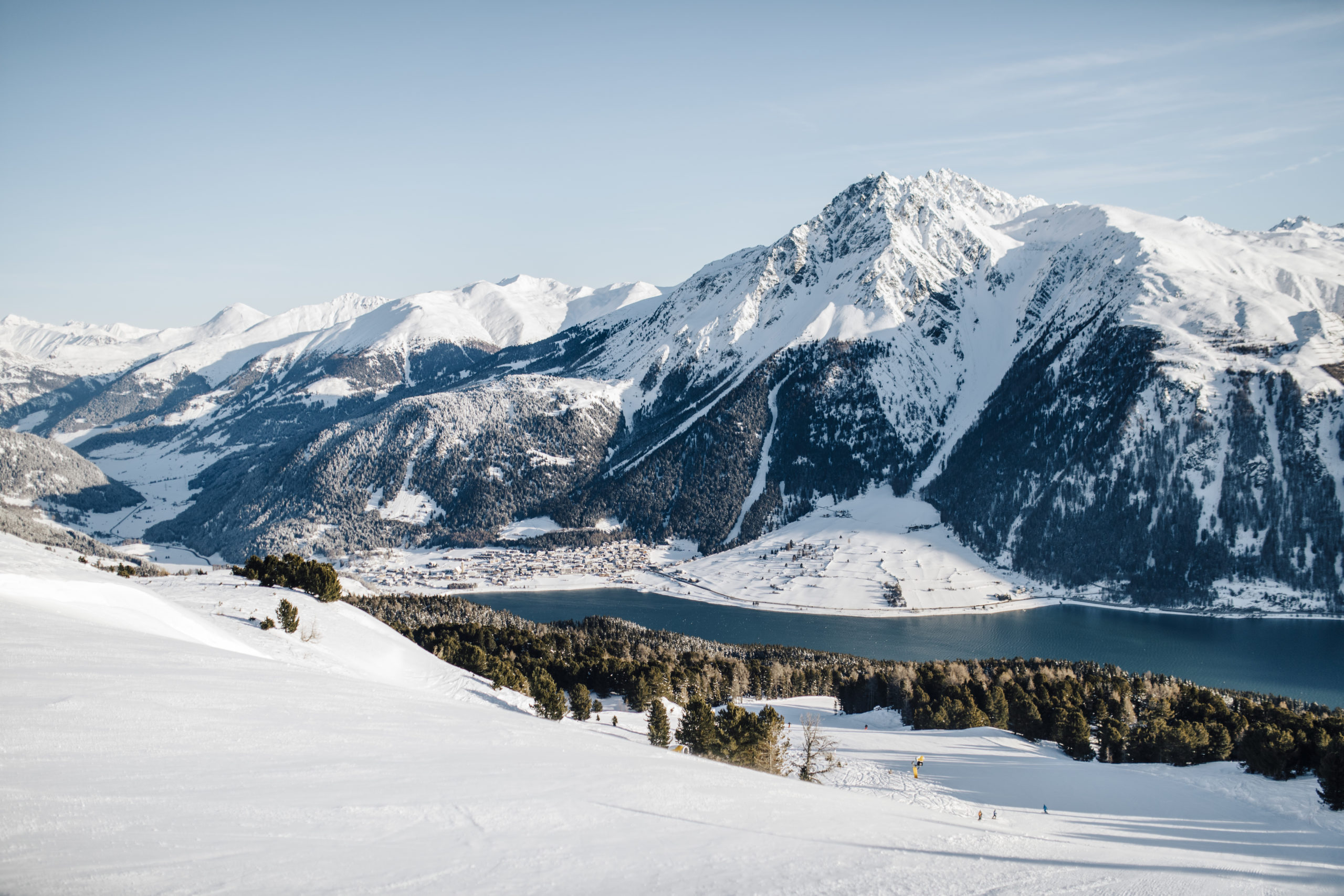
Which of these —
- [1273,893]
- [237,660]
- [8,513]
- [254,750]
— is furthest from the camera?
[8,513]

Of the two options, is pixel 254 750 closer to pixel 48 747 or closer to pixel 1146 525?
pixel 48 747

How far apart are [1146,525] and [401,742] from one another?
658 ft

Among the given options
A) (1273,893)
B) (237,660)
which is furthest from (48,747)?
(1273,893)

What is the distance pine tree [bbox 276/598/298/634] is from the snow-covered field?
885cm

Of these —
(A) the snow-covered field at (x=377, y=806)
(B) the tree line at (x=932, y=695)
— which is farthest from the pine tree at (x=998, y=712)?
(A) the snow-covered field at (x=377, y=806)

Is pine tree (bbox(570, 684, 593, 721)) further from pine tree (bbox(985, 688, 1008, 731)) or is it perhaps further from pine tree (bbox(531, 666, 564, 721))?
pine tree (bbox(985, 688, 1008, 731))

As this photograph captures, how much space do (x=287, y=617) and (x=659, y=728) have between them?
81.7ft

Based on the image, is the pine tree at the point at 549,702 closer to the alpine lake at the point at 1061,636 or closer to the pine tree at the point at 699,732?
the pine tree at the point at 699,732

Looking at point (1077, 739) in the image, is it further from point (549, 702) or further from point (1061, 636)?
point (1061, 636)

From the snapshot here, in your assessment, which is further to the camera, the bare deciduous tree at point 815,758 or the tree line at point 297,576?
the tree line at point 297,576

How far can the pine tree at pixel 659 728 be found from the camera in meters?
51.2

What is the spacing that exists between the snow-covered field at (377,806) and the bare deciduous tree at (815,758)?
14399 millimetres

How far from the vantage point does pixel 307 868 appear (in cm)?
1088

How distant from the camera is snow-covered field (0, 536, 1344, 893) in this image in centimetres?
1113
